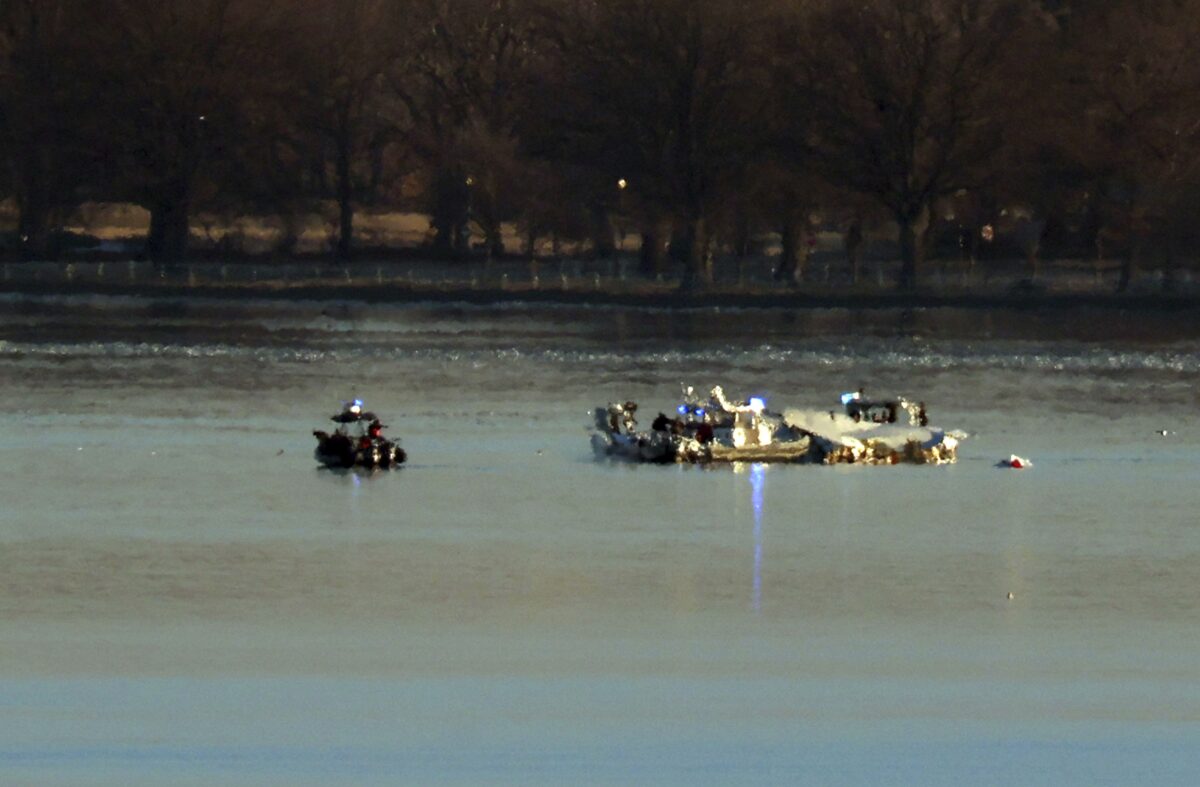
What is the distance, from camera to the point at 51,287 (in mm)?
96250

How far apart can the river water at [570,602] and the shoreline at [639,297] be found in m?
33.0

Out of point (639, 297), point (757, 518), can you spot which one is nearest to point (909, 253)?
point (639, 297)

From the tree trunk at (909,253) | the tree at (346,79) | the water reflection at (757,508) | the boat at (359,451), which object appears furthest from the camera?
the tree at (346,79)

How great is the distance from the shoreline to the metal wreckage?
44.3 meters

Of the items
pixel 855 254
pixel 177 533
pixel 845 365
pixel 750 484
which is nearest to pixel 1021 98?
pixel 855 254

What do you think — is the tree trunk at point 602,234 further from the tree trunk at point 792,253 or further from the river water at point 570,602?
the river water at point 570,602

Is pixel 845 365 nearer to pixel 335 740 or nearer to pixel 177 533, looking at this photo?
pixel 177 533

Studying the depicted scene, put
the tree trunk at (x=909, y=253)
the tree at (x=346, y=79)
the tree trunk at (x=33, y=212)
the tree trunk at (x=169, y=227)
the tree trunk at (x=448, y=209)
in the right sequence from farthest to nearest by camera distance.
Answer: the tree trunk at (x=448, y=209) < the tree at (x=346, y=79) < the tree trunk at (x=33, y=212) < the tree trunk at (x=169, y=227) < the tree trunk at (x=909, y=253)

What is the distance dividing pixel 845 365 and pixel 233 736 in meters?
47.5

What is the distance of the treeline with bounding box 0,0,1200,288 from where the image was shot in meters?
88.6

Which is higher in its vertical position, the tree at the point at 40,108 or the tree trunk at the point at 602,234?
the tree at the point at 40,108

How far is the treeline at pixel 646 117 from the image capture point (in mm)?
88562

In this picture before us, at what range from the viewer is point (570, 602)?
26.5 meters

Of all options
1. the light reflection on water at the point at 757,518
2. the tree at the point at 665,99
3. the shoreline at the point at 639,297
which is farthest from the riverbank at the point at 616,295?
the light reflection on water at the point at 757,518
